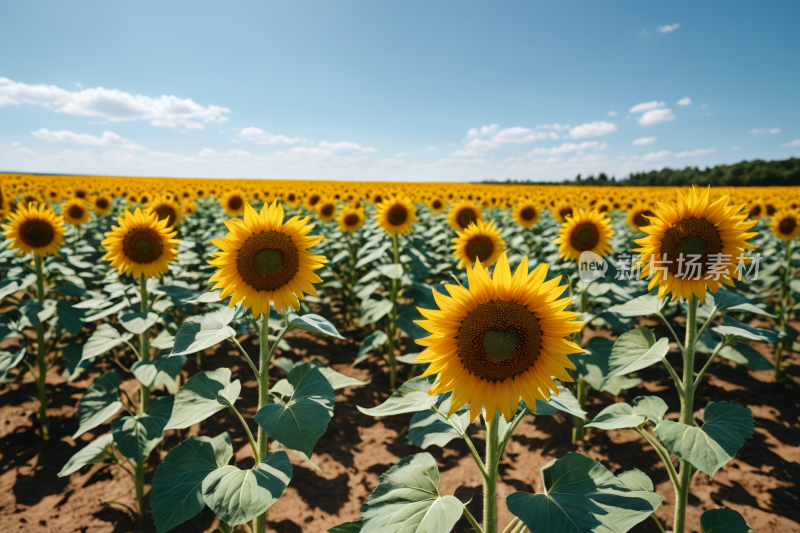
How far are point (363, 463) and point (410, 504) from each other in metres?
2.41

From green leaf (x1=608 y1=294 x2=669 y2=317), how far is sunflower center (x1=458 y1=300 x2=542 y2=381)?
115 cm

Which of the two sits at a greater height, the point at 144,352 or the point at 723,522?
the point at 144,352

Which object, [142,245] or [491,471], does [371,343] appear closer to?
[142,245]

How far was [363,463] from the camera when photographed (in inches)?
153

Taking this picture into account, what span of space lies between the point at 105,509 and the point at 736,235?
4.68 m

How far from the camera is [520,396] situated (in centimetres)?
158

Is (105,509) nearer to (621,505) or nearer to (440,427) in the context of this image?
(440,427)

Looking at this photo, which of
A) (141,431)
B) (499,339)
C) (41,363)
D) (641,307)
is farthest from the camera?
(41,363)

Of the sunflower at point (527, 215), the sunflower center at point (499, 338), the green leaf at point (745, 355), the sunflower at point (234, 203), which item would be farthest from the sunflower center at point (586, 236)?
the sunflower at point (234, 203)

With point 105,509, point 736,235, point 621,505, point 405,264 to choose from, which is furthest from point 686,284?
point 105,509

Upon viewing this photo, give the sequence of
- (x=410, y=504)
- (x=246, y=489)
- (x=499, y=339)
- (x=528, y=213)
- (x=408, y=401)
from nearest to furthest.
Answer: (x=499, y=339) < (x=410, y=504) < (x=246, y=489) < (x=408, y=401) < (x=528, y=213)

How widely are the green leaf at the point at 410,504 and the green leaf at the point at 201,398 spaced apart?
85 centimetres

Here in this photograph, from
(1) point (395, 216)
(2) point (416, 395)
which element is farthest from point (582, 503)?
(1) point (395, 216)

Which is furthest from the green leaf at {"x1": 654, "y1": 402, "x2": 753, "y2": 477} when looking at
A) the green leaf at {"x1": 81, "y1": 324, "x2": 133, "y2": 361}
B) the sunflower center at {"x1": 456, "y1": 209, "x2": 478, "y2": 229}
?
the sunflower center at {"x1": 456, "y1": 209, "x2": 478, "y2": 229}
